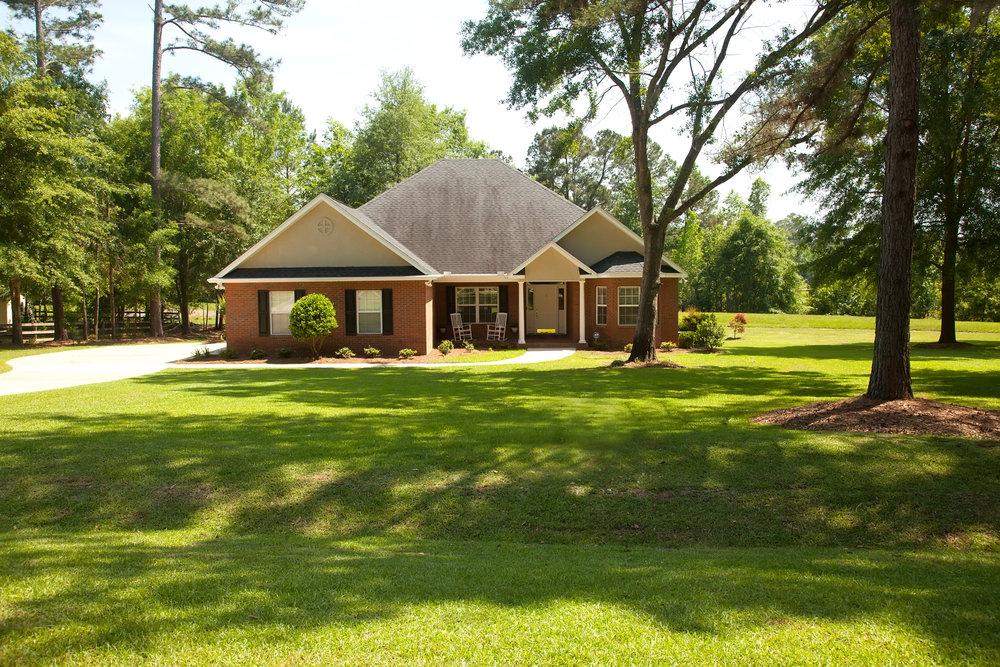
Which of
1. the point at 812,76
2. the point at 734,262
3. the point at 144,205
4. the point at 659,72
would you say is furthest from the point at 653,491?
the point at 734,262

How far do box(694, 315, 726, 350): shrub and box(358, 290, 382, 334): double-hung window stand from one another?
12.6 m

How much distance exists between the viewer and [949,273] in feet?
81.2

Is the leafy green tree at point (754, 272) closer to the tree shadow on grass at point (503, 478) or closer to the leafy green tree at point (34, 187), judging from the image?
the leafy green tree at point (34, 187)

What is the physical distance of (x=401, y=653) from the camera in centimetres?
341

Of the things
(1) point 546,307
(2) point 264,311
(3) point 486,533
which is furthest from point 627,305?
(3) point 486,533

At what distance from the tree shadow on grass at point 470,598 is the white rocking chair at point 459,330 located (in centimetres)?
2024

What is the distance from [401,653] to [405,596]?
81 centimetres

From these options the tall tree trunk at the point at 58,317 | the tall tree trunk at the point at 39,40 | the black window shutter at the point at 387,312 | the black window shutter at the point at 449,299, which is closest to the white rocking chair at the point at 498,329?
the black window shutter at the point at 449,299

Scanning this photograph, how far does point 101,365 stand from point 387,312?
9.05 meters

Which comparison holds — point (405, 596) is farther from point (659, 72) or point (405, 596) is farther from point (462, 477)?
point (659, 72)

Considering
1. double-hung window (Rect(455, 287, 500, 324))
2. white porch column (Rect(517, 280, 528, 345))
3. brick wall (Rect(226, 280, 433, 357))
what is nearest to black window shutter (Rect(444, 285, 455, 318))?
double-hung window (Rect(455, 287, 500, 324))

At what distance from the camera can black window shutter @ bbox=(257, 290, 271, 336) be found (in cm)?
2316

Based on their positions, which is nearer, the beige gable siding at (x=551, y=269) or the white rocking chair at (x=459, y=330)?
the beige gable siding at (x=551, y=269)

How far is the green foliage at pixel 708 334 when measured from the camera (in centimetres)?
2530
